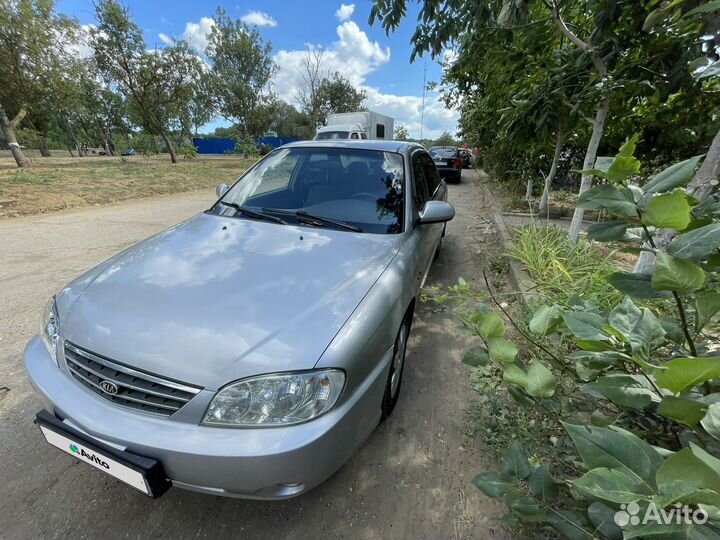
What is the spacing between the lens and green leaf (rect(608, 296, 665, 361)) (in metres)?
0.84

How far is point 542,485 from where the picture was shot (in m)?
1.02

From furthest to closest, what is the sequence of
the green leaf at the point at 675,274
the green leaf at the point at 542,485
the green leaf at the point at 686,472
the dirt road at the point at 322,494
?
the dirt road at the point at 322,494 < the green leaf at the point at 542,485 < the green leaf at the point at 675,274 < the green leaf at the point at 686,472

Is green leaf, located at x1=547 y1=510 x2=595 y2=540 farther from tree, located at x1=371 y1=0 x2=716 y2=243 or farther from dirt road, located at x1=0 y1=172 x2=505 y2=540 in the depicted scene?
tree, located at x1=371 y1=0 x2=716 y2=243

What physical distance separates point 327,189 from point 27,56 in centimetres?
1908

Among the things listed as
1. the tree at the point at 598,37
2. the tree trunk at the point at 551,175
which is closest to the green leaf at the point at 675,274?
the tree at the point at 598,37

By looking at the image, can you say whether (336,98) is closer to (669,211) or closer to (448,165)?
(448,165)

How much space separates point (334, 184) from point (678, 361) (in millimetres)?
2403

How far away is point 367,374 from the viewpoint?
58.9 inches

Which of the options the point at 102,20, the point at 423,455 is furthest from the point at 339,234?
the point at 102,20

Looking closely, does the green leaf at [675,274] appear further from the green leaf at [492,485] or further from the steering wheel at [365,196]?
the steering wheel at [365,196]

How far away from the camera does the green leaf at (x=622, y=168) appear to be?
2.68ft

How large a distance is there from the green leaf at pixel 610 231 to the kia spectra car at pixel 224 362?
92 cm

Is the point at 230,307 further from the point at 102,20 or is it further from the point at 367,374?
the point at 102,20

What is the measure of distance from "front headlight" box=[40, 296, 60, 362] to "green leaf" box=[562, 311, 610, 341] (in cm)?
212
